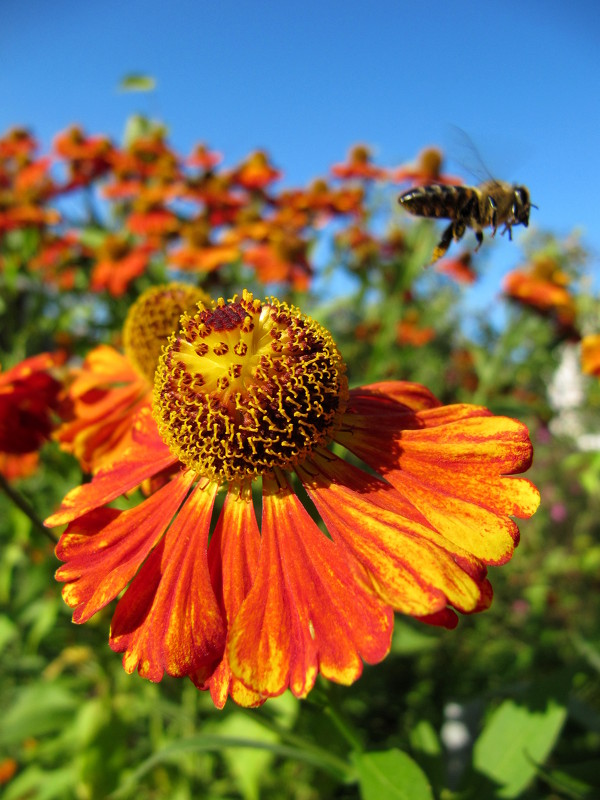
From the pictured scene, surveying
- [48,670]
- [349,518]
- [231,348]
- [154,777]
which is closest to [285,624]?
[349,518]

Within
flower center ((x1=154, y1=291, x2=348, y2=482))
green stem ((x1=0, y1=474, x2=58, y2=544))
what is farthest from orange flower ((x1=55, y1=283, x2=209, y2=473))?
flower center ((x1=154, y1=291, x2=348, y2=482))

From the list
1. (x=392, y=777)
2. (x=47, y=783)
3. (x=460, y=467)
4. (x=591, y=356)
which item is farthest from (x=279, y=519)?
(x=47, y=783)

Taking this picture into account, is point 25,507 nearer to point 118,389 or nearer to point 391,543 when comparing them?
point 118,389

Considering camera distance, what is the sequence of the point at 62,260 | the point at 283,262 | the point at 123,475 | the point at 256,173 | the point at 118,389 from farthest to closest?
the point at 256,173 < the point at 62,260 < the point at 283,262 < the point at 118,389 < the point at 123,475

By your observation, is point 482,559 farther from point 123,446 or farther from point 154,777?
point 154,777

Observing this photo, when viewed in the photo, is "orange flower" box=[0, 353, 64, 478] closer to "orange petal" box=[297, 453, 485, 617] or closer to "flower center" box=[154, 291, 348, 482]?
"flower center" box=[154, 291, 348, 482]

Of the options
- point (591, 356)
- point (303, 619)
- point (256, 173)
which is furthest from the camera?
point (256, 173)
